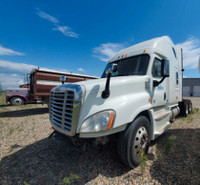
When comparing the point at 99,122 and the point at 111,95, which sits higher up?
the point at 111,95

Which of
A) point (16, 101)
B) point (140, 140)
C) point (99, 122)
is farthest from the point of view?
point (16, 101)

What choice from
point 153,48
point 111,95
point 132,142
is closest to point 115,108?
point 111,95

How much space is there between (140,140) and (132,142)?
327mm

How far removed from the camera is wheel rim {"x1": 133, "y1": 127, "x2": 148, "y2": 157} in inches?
92.8

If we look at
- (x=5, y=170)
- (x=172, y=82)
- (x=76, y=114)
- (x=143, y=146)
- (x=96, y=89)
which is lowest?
(x=5, y=170)

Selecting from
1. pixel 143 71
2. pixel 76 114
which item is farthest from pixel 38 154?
Answer: pixel 143 71

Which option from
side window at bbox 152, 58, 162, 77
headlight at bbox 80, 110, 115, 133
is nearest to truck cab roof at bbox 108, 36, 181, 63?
side window at bbox 152, 58, 162, 77

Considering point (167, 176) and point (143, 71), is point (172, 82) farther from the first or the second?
point (167, 176)

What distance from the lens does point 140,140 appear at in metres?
2.41

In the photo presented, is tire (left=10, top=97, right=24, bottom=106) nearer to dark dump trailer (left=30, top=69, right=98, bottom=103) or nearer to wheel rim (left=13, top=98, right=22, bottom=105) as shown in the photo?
wheel rim (left=13, top=98, right=22, bottom=105)

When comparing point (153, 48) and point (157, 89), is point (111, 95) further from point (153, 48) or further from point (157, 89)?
point (153, 48)

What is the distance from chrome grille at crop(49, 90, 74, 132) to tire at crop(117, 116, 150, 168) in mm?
992

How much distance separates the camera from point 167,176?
2.12 m

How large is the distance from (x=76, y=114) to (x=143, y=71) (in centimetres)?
201
